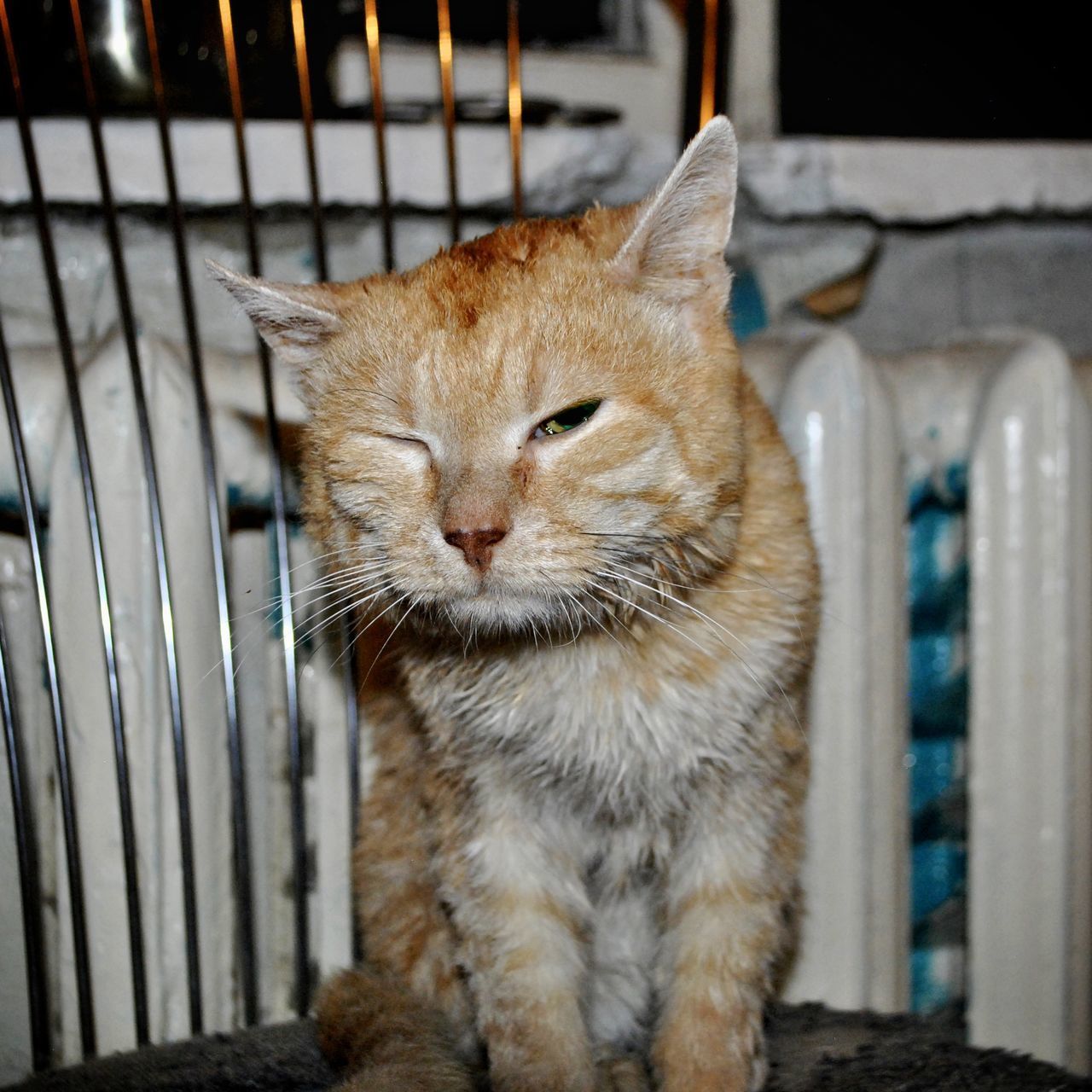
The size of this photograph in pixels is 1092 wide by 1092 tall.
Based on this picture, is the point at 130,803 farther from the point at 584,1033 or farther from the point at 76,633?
the point at 584,1033

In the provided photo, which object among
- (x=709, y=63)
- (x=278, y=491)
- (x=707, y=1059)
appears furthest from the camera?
(x=709, y=63)

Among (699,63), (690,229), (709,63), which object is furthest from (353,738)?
(699,63)

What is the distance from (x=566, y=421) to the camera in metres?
0.86

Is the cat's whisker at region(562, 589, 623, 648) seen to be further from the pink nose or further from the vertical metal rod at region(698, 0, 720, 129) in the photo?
the vertical metal rod at region(698, 0, 720, 129)

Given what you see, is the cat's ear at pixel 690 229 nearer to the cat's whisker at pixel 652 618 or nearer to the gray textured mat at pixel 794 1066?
the cat's whisker at pixel 652 618

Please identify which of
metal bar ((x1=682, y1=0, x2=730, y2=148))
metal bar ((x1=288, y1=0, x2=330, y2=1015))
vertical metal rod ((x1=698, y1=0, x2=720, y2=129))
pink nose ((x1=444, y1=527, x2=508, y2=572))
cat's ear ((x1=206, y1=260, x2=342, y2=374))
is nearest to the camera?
pink nose ((x1=444, y1=527, x2=508, y2=572))

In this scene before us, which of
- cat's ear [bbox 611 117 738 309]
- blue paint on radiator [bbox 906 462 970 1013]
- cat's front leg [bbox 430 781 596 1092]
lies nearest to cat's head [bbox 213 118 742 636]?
cat's ear [bbox 611 117 738 309]

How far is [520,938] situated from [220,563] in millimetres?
454

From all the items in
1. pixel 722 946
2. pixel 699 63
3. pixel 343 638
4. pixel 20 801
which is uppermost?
pixel 699 63

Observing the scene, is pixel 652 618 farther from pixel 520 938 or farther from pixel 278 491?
pixel 278 491

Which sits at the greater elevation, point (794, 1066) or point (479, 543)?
point (479, 543)

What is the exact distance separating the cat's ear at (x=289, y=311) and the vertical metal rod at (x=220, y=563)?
167mm

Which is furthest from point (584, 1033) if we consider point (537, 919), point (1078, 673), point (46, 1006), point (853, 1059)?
point (1078, 673)

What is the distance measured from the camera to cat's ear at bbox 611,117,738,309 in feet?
2.70
